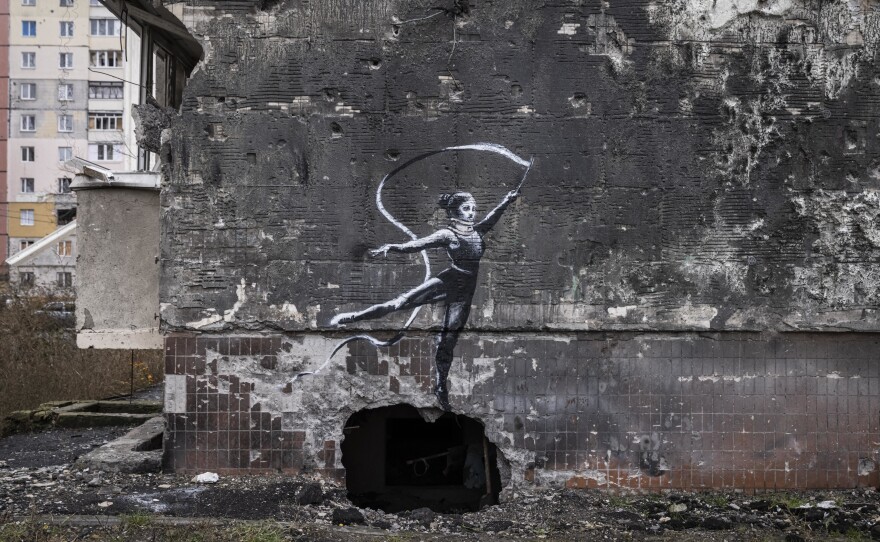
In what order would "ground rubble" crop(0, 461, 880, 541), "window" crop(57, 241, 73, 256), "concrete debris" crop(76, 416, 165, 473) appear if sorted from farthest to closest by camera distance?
1. "window" crop(57, 241, 73, 256)
2. "concrete debris" crop(76, 416, 165, 473)
3. "ground rubble" crop(0, 461, 880, 541)

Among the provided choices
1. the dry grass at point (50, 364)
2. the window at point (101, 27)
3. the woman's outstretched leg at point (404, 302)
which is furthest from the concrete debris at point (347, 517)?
the window at point (101, 27)

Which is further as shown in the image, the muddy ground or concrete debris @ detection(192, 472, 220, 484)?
concrete debris @ detection(192, 472, 220, 484)

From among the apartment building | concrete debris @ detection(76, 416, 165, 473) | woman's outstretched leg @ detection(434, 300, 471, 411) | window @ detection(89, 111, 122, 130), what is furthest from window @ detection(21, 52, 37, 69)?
woman's outstretched leg @ detection(434, 300, 471, 411)

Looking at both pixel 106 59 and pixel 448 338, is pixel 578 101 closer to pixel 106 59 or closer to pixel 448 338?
pixel 448 338

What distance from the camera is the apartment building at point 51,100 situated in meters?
36.1

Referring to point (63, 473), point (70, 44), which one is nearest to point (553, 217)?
point (63, 473)

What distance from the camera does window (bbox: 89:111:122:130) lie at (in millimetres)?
36281

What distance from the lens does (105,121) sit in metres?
36.4

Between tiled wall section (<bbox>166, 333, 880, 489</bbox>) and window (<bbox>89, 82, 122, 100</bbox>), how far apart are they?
3440 cm

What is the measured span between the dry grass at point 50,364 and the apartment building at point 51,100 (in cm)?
2500

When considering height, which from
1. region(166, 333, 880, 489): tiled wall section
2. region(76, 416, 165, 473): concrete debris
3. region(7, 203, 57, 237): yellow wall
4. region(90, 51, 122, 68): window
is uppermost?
region(90, 51, 122, 68): window

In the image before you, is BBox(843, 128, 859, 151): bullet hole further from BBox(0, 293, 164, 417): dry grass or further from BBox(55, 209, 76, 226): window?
BBox(55, 209, 76, 226): window

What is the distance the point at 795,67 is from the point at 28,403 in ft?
31.0

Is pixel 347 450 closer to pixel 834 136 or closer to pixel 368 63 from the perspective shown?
pixel 368 63
